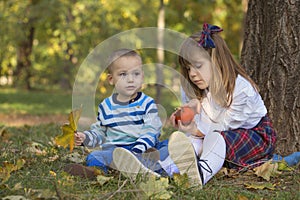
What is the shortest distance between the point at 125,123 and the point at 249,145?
0.72 m

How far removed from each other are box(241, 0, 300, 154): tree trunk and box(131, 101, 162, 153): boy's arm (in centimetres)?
82

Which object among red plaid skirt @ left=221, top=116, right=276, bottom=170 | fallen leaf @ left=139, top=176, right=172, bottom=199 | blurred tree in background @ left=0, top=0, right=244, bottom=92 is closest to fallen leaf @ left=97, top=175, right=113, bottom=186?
fallen leaf @ left=139, top=176, right=172, bottom=199

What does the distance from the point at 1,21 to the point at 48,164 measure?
33.7ft

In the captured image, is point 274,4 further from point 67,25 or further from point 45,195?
point 67,25

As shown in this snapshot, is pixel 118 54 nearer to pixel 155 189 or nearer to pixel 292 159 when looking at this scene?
pixel 155 189

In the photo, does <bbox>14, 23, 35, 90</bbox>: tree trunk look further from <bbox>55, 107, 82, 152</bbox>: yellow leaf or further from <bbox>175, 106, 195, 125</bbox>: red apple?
<bbox>175, 106, 195, 125</bbox>: red apple

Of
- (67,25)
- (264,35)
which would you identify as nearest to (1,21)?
(67,25)

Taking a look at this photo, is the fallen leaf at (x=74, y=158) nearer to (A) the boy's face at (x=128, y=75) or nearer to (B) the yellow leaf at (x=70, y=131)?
(B) the yellow leaf at (x=70, y=131)

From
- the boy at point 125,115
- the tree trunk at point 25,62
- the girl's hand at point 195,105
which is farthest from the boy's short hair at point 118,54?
the tree trunk at point 25,62

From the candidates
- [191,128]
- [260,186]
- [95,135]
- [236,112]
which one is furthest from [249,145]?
[95,135]

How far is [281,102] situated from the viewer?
3.36 m

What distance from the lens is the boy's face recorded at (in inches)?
120

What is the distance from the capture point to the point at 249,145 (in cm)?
296

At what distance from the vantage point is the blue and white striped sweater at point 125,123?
3.04 metres
